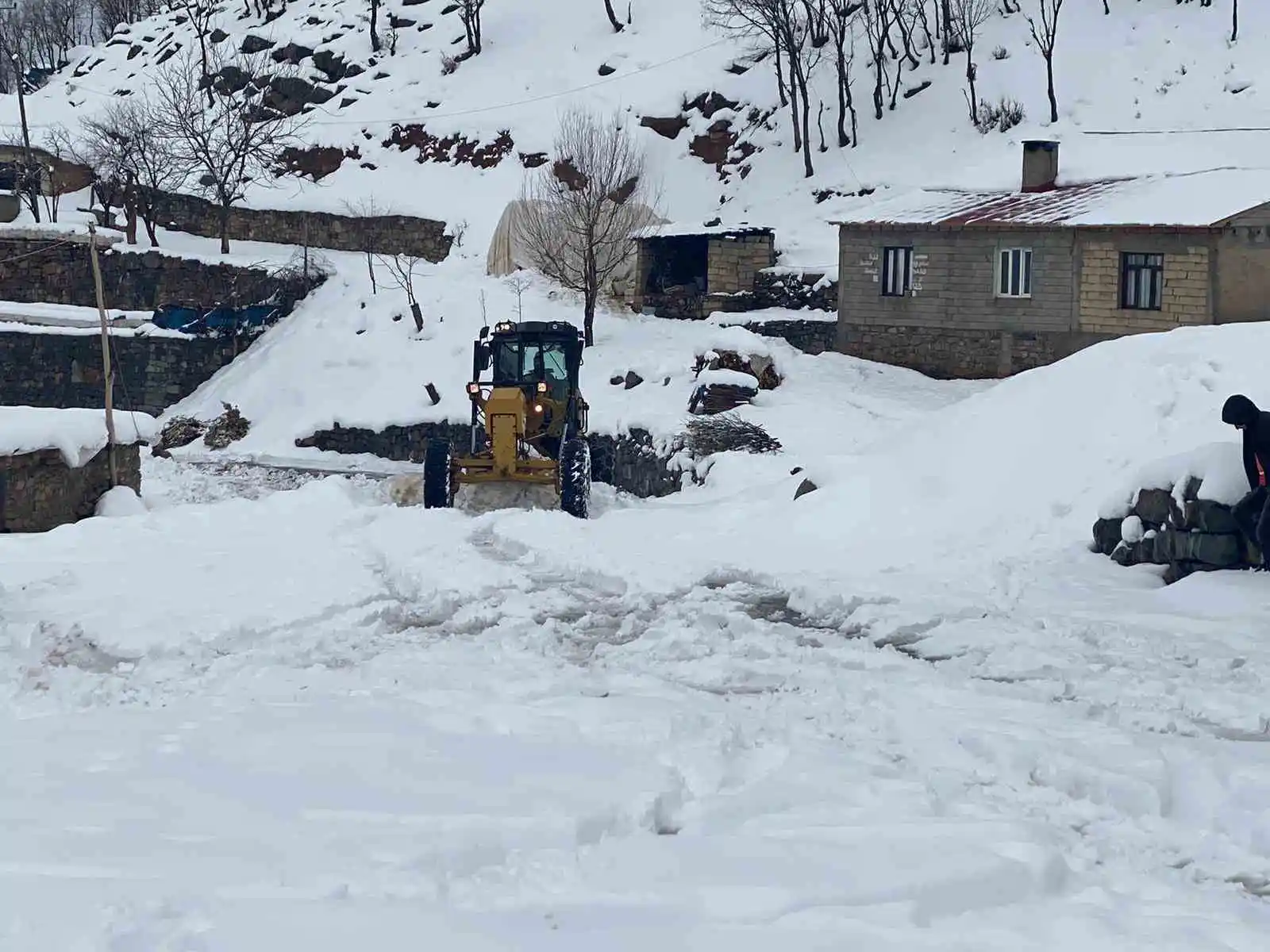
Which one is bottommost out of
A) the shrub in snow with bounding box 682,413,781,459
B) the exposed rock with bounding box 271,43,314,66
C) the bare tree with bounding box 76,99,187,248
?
the shrub in snow with bounding box 682,413,781,459

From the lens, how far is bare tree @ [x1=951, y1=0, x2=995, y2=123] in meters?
45.6

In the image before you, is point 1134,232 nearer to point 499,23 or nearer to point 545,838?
point 545,838

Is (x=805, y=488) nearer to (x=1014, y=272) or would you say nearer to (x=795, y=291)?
(x=1014, y=272)

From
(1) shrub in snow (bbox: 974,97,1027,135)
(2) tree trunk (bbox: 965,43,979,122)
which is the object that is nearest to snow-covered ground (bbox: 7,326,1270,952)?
(1) shrub in snow (bbox: 974,97,1027,135)

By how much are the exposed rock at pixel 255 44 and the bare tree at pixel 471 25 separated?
972 cm

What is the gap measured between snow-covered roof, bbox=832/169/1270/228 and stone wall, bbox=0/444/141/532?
18297 millimetres

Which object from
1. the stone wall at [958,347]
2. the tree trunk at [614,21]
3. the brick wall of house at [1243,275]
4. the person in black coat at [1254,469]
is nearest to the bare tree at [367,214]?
the tree trunk at [614,21]

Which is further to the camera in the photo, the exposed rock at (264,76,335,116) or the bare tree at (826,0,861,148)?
the exposed rock at (264,76,335,116)

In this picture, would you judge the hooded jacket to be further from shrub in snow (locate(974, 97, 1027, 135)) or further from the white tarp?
shrub in snow (locate(974, 97, 1027, 135))

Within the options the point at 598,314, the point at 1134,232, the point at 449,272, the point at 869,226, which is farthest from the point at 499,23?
the point at 1134,232

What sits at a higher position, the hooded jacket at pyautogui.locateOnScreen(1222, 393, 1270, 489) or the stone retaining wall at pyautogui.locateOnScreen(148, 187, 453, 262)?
the stone retaining wall at pyautogui.locateOnScreen(148, 187, 453, 262)

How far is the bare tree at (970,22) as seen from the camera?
150ft

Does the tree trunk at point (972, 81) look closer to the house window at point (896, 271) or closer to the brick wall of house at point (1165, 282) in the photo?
the house window at point (896, 271)

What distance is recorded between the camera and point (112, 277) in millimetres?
43781
